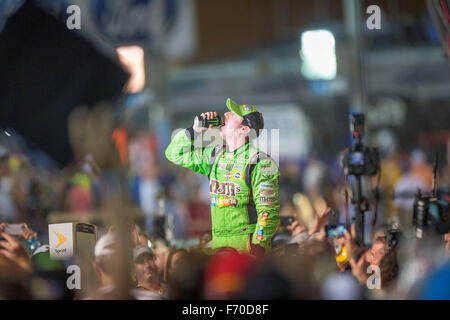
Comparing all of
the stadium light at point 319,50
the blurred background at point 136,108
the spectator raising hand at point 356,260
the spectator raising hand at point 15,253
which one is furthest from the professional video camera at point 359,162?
the stadium light at point 319,50

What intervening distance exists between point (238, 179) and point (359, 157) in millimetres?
1074

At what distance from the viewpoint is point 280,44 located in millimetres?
17000

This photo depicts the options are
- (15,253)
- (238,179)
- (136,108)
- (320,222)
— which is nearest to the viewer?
(15,253)

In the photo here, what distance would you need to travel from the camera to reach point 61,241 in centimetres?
423

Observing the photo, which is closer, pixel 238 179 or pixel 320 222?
pixel 238 179

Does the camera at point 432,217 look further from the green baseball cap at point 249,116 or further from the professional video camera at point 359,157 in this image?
the green baseball cap at point 249,116

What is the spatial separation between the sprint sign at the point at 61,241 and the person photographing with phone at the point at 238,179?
2.92ft

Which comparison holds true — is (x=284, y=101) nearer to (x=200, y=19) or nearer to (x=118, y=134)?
(x=200, y=19)

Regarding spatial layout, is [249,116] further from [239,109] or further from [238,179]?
[238,179]

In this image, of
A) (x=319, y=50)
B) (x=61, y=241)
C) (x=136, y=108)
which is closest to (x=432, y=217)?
(x=61, y=241)

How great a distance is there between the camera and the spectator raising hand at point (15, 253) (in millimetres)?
4039

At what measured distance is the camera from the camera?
4379 millimetres

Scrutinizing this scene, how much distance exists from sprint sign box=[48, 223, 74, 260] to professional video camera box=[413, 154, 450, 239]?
2183 millimetres
